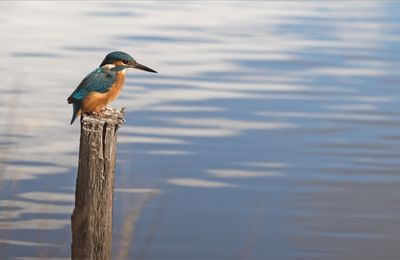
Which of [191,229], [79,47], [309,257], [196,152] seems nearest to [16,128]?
[196,152]

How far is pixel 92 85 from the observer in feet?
27.0

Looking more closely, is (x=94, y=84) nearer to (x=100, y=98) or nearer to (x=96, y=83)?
(x=96, y=83)

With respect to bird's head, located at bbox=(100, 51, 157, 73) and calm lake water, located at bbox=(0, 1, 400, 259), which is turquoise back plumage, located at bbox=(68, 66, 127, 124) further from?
calm lake water, located at bbox=(0, 1, 400, 259)

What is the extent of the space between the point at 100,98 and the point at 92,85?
0.24 meters

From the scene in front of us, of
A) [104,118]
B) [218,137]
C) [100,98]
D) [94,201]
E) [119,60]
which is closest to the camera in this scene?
[94,201]

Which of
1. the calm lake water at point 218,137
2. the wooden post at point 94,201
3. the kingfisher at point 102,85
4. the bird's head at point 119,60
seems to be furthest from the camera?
the calm lake water at point 218,137

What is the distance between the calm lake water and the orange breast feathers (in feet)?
1.83

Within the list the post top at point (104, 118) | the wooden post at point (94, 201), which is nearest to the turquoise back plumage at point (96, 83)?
the post top at point (104, 118)

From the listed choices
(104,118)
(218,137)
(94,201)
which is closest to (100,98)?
(104,118)

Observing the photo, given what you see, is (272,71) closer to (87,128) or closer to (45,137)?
(45,137)

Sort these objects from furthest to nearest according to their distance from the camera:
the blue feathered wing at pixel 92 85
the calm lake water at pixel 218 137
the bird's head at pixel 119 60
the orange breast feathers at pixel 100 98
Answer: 1. the calm lake water at pixel 218 137
2. the bird's head at pixel 119 60
3. the blue feathered wing at pixel 92 85
4. the orange breast feathers at pixel 100 98

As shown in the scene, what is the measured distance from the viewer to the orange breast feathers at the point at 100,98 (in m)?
7.64

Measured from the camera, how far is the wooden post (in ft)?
21.0

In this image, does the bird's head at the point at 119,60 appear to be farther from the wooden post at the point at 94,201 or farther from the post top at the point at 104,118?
the wooden post at the point at 94,201
